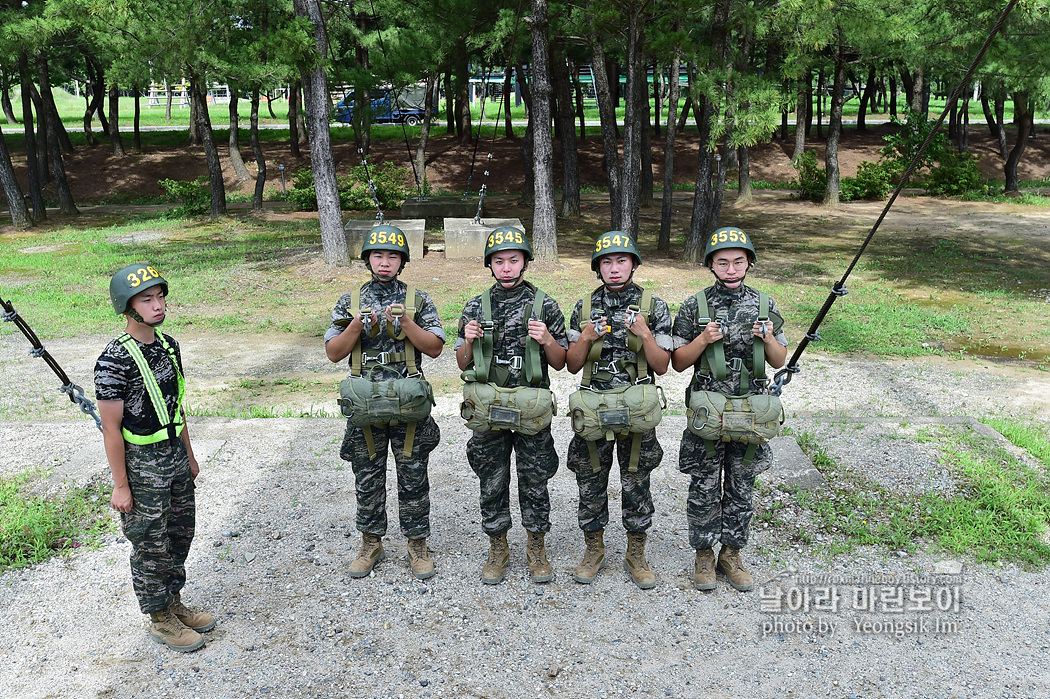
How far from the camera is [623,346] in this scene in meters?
4.30

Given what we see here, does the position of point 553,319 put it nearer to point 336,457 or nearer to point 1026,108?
point 336,457

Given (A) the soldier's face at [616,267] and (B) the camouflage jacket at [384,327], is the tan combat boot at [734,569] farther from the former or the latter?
(B) the camouflage jacket at [384,327]

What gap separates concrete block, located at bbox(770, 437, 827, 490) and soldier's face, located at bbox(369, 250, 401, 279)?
3.24 meters

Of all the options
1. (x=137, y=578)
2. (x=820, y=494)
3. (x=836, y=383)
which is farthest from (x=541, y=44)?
(x=137, y=578)

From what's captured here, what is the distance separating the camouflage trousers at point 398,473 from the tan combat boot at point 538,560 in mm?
622

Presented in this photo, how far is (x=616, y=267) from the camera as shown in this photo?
4195 mm

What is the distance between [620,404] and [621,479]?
54cm

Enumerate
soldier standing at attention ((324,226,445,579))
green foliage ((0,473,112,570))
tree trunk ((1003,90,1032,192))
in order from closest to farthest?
soldier standing at attention ((324,226,445,579)) → green foliage ((0,473,112,570)) → tree trunk ((1003,90,1032,192))

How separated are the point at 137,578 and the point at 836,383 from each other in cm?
696

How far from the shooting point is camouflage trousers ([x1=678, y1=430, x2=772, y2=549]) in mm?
4363

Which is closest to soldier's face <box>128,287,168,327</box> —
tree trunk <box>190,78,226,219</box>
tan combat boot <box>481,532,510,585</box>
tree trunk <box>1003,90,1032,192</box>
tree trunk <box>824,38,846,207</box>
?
tan combat boot <box>481,532,510,585</box>

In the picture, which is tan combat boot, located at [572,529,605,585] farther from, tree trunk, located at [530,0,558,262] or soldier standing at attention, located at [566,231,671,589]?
tree trunk, located at [530,0,558,262]

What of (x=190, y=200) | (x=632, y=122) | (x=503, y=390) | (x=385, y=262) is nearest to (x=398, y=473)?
(x=503, y=390)

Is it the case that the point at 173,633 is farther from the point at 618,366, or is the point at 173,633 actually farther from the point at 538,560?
the point at 618,366
